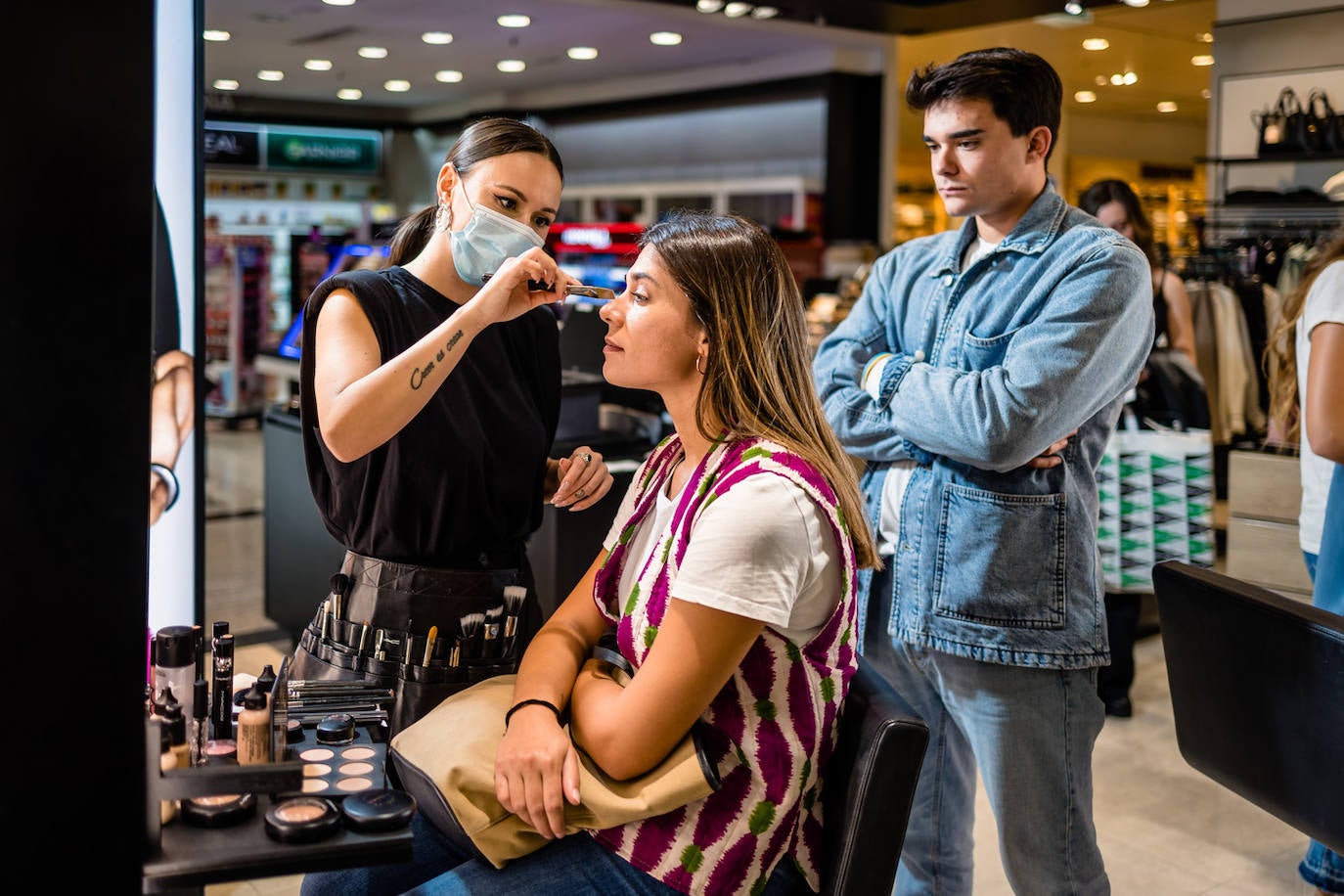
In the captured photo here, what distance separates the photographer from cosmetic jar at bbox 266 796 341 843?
112cm

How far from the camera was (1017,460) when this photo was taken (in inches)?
70.6

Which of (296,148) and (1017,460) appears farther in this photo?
(296,148)

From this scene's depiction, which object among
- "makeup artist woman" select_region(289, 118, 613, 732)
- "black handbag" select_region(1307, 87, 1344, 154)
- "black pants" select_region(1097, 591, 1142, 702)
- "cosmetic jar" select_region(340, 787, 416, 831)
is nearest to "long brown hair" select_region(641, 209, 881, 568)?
"makeup artist woman" select_region(289, 118, 613, 732)

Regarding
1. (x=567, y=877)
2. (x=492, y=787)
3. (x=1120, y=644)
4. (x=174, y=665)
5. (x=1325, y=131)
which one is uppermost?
(x=1325, y=131)

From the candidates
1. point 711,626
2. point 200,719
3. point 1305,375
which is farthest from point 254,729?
point 1305,375

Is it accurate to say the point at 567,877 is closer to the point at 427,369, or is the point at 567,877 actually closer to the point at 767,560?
the point at 767,560

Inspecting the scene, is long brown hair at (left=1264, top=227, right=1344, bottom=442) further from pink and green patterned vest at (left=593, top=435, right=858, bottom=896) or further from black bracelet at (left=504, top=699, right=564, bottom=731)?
black bracelet at (left=504, top=699, right=564, bottom=731)

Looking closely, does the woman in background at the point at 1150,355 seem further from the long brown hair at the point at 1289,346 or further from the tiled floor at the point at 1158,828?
the long brown hair at the point at 1289,346

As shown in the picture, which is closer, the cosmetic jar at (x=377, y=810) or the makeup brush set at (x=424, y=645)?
the cosmetic jar at (x=377, y=810)

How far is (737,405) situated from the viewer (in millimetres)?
1509

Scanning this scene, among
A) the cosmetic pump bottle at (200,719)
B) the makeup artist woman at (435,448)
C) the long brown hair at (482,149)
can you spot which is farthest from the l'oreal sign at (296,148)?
the cosmetic pump bottle at (200,719)

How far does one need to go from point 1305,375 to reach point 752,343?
1.43 m

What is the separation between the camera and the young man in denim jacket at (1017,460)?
179 centimetres

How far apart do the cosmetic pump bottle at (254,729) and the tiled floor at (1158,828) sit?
99 centimetres
